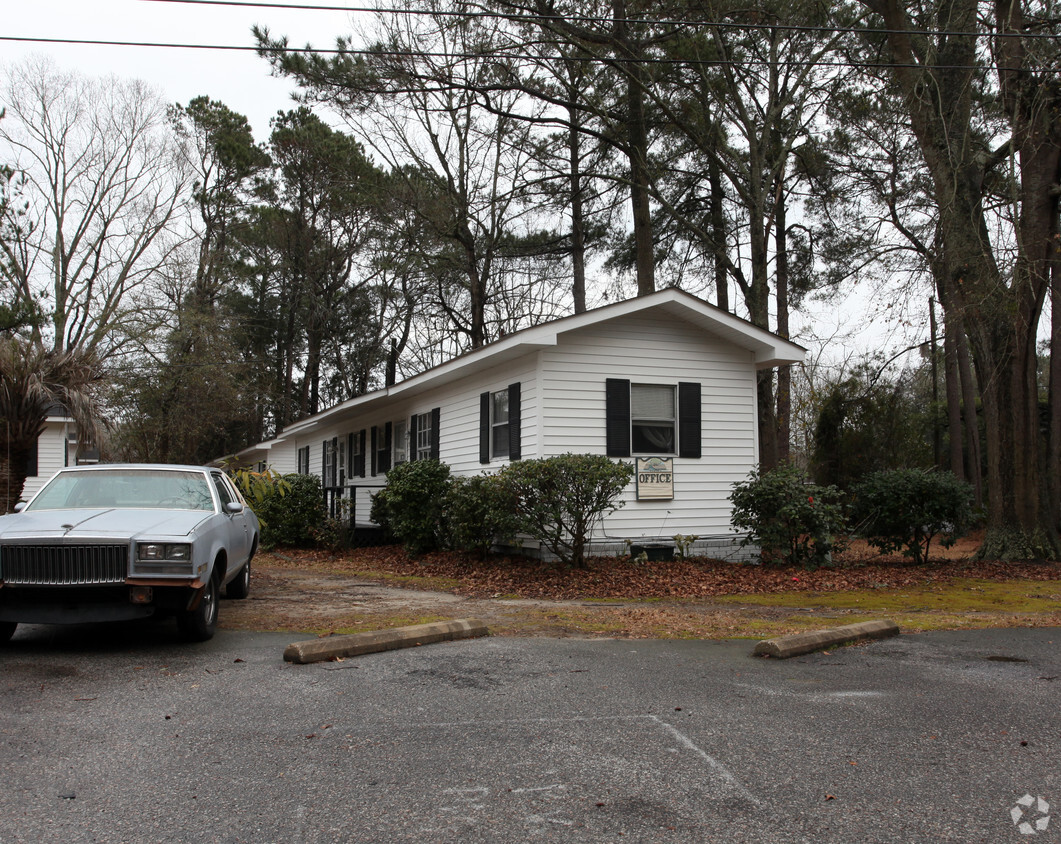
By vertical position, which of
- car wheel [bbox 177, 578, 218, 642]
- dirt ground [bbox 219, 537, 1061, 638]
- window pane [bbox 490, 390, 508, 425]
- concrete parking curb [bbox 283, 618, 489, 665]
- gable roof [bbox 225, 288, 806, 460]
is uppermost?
gable roof [bbox 225, 288, 806, 460]

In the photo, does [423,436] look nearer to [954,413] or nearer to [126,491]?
[126,491]

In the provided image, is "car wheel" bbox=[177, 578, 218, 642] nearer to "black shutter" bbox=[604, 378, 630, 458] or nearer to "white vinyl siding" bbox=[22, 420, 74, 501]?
"black shutter" bbox=[604, 378, 630, 458]

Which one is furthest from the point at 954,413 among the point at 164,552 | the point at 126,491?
the point at 164,552

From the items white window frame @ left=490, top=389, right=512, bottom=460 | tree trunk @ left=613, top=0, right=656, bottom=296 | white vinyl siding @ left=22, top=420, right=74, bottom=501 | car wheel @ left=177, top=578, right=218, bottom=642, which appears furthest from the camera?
white vinyl siding @ left=22, top=420, right=74, bottom=501

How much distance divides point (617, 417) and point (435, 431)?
16.8ft

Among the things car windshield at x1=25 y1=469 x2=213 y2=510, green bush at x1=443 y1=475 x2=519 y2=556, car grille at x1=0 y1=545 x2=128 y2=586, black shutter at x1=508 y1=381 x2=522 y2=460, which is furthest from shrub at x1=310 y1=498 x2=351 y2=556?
car grille at x1=0 y1=545 x2=128 y2=586

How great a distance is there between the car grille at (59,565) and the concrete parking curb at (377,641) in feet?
4.92

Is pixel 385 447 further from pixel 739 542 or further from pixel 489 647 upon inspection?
pixel 489 647

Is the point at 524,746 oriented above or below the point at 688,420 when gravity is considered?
below

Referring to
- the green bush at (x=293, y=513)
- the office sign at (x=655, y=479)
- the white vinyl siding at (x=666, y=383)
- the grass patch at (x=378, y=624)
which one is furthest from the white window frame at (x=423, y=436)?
the grass patch at (x=378, y=624)

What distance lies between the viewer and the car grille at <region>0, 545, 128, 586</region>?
20.9ft

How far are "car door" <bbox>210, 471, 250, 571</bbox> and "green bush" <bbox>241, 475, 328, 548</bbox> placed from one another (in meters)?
9.10

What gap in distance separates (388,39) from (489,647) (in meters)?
14.8

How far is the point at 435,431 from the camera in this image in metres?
17.5
